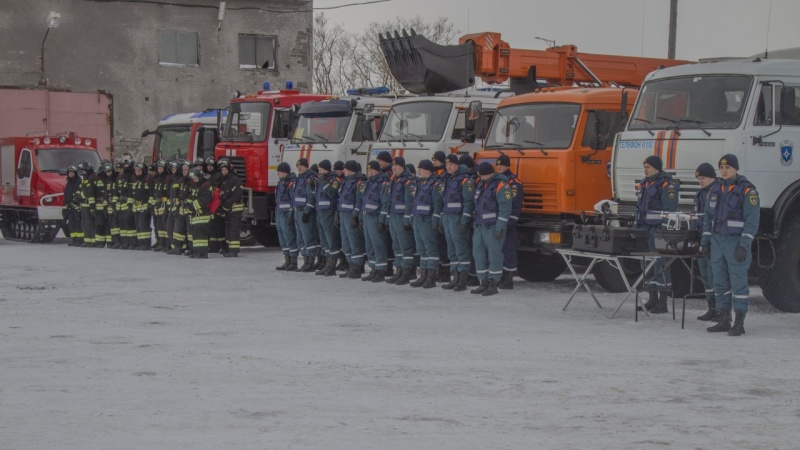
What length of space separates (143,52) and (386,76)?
21887 mm

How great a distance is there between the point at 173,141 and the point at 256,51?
51.9 ft

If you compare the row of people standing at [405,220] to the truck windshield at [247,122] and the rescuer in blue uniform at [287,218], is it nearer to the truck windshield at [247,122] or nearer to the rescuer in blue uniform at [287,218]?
the rescuer in blue uniform at [287,218]

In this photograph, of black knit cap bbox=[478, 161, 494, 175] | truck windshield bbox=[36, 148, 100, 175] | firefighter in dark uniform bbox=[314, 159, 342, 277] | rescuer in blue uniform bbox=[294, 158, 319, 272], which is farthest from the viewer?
truck windshield bbox=[36, 148, 100, 175]

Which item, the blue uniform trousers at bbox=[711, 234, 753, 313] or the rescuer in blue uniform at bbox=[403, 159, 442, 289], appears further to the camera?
the rescuer in blue uniform at bbox=[403, 159, 442, 289]

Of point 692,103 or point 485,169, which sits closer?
point 692,103

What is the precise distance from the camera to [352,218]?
18531mm

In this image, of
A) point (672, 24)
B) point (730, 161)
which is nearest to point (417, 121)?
point (730, 161)

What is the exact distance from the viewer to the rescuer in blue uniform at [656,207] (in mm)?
14164

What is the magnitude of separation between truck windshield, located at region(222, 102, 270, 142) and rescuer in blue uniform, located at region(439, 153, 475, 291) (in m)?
8.02

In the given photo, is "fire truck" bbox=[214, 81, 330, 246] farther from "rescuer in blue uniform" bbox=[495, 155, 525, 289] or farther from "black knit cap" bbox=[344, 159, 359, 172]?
"rescuer in blue uniform" bbox=[495, 155, 525, 289]

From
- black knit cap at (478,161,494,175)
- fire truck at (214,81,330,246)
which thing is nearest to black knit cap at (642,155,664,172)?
black knit cap at (478,161,494,175)

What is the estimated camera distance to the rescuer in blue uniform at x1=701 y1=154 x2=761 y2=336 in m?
12.4

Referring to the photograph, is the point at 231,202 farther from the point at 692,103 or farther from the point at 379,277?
the point at 692,103

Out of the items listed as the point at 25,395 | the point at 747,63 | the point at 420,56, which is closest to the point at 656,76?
the point at 747,63
